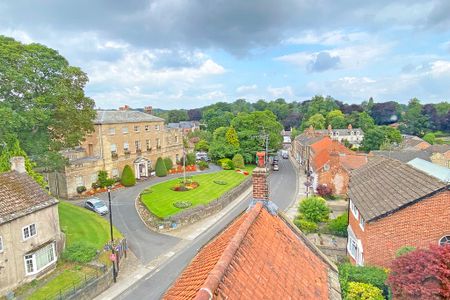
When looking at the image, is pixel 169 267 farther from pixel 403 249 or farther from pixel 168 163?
pixel 168 163

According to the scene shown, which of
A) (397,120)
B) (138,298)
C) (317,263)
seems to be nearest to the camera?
(317,263)

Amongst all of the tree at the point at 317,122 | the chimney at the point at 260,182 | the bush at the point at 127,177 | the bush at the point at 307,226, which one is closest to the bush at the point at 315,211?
the bush at the point at 307,226

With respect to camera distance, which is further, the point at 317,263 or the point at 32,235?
the point at 32,235

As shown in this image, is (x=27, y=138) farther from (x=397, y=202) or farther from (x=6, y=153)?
(x=397, y=202)

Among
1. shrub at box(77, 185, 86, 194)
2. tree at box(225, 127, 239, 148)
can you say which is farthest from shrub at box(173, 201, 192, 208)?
tree at box(225, 127, 239, 148)

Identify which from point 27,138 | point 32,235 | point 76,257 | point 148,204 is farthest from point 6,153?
point 148,204

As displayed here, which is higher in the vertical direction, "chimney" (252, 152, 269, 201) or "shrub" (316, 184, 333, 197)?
"chimney" (252, 152, 269, 201)

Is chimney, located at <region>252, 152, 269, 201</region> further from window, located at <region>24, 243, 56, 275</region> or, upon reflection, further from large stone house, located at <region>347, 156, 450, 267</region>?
window, located at <region>24, 243, 56, 275</region>

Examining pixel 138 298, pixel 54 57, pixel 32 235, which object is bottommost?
pixel 138 298
